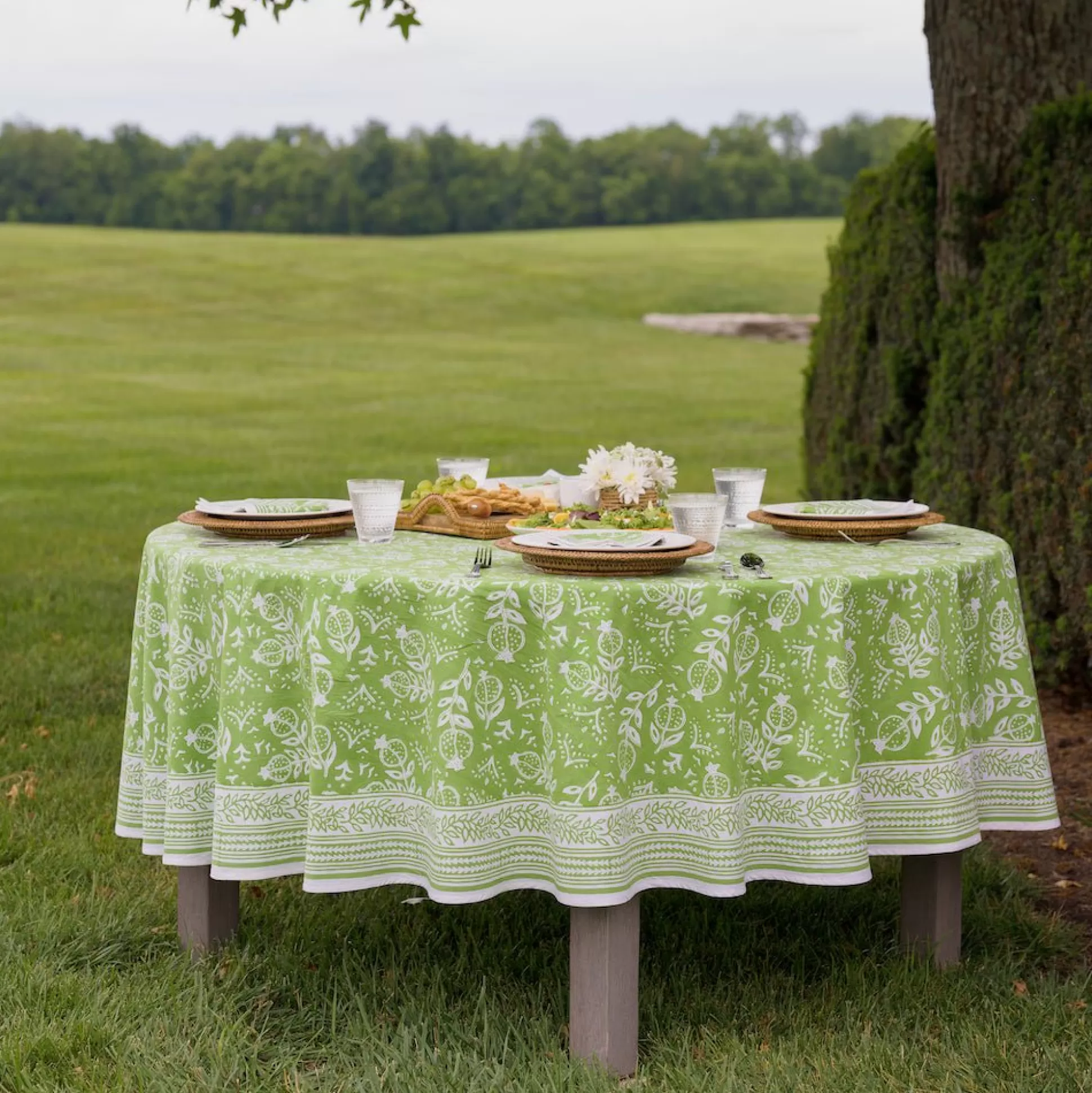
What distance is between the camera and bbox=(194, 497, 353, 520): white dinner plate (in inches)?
126

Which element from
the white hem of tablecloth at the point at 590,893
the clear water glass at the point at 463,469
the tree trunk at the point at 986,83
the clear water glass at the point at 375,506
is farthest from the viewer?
the tree trunk at the point at 986,83

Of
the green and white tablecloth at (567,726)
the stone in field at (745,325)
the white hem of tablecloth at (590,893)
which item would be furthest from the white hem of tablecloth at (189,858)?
the stone in field at (745,325)

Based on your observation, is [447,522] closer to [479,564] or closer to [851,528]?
[479,564]

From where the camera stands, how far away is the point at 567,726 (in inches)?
102

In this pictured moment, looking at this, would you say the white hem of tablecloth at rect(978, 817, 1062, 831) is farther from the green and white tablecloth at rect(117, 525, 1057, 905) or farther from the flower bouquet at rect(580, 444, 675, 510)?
the flower bouquet at rect(580, 444, 675, 510)

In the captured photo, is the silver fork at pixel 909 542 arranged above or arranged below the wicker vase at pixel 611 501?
below

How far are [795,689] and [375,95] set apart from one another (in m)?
75.6

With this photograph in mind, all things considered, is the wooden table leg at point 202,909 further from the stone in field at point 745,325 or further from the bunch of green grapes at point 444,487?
the stone in field at point 745,325

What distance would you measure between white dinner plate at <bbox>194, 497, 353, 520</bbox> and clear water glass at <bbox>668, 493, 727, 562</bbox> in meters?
0.79

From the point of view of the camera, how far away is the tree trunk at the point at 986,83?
5602 mm

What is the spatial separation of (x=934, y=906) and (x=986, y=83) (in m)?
3.77

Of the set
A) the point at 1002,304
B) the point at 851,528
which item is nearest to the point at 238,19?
the point at 1002,304

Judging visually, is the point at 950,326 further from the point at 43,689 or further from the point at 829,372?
the point at 43,689

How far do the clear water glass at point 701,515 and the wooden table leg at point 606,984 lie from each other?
76cm
